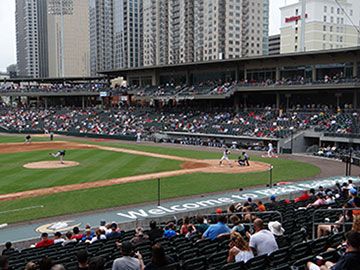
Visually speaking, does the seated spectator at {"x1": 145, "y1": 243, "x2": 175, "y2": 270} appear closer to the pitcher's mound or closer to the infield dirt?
the infield dirt

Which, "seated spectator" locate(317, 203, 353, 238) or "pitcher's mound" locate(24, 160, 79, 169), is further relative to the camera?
"pitcher's mound" locate(24, 160, 79, 169)

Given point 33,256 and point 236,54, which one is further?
point 236,54

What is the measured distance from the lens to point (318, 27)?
100062 millimetres

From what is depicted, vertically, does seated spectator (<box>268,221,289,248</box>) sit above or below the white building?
below

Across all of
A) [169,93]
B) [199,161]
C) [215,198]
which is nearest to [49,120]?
[169,93]

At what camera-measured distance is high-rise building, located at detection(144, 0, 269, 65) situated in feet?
Answer: 378

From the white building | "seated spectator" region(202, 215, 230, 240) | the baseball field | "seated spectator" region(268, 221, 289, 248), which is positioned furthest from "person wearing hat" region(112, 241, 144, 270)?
the white building

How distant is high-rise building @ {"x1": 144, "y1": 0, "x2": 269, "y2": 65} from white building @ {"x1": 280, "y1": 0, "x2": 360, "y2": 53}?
14.8m

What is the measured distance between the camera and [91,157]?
36.9 metres

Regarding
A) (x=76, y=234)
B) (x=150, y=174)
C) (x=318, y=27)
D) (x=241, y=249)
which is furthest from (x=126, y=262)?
(x=318, y=27)

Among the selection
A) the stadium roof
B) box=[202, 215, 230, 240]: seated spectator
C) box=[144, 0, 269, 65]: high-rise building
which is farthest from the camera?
box=[144, 0, 269, 65]: high-rise building

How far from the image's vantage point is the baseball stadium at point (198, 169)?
30.1 feet

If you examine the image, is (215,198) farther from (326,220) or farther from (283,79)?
(283,79)

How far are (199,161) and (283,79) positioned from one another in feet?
87.7
